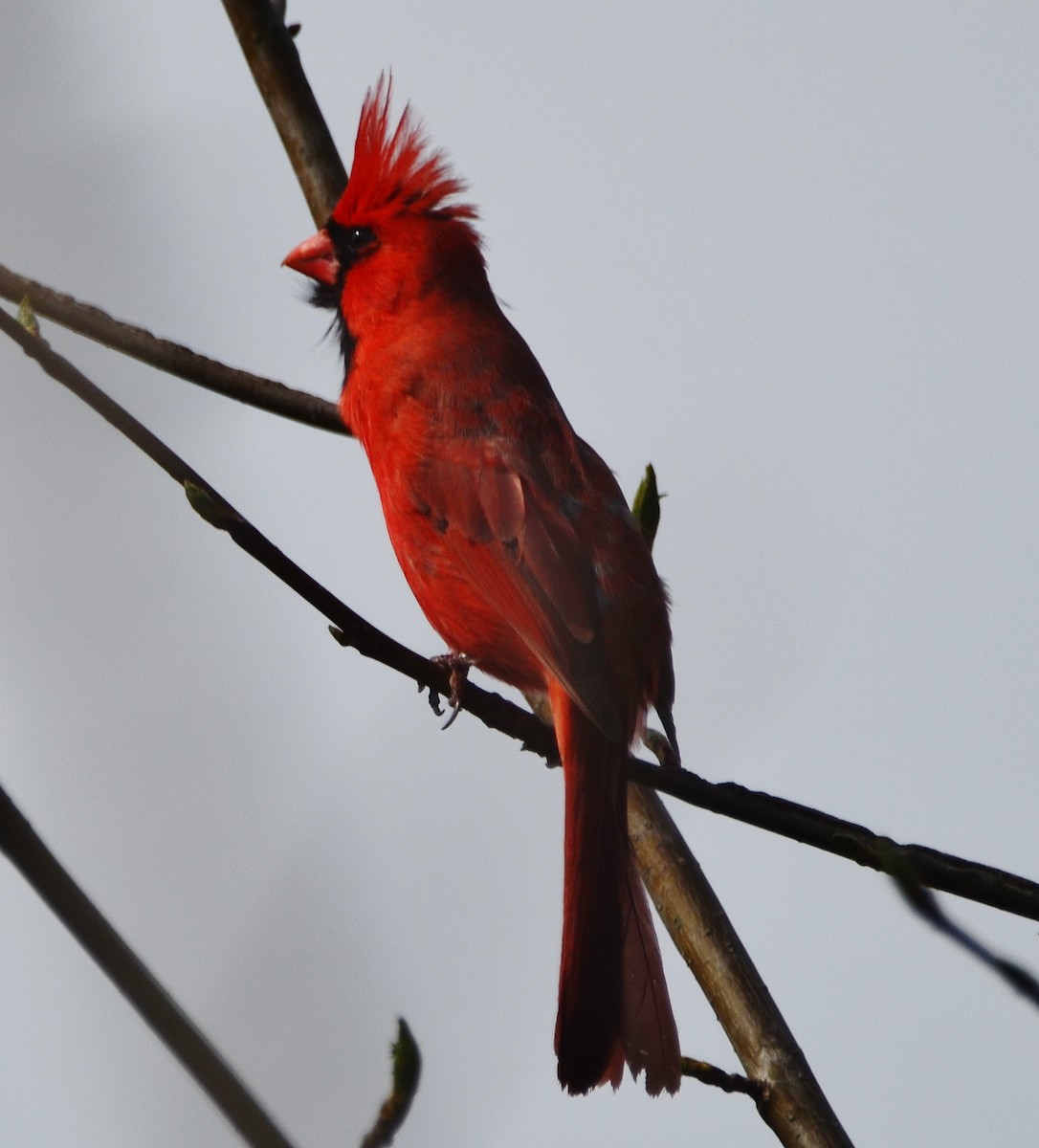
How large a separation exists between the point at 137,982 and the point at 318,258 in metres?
3.04

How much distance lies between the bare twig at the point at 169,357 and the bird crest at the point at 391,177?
0.59 metres

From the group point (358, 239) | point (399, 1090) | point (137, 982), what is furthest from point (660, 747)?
point (137, 982)

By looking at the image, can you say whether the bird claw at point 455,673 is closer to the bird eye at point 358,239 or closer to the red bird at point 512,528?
the red bird at point 512,528

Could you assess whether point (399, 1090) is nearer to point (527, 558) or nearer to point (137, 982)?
point (137, 982)

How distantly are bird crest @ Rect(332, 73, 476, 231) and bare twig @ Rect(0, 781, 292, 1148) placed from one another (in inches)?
115

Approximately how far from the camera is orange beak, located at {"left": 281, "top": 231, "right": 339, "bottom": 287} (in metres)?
3.86

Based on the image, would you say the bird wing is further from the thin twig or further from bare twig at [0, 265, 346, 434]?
the thin twig

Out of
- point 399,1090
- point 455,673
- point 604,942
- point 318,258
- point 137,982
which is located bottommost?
point 137,982

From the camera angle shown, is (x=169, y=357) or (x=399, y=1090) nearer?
(x=399, y=1090)

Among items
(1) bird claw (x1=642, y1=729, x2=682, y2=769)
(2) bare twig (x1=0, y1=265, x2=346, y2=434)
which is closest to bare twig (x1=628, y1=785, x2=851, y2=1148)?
(1) bird claw (x1=642, y1=729, x2=682, y2=769)

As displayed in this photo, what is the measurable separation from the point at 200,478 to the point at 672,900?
4.51 feet

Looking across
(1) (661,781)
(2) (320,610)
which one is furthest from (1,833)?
(1) (661,781)

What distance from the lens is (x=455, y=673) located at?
2.98 m

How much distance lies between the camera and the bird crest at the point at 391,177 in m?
3.73
